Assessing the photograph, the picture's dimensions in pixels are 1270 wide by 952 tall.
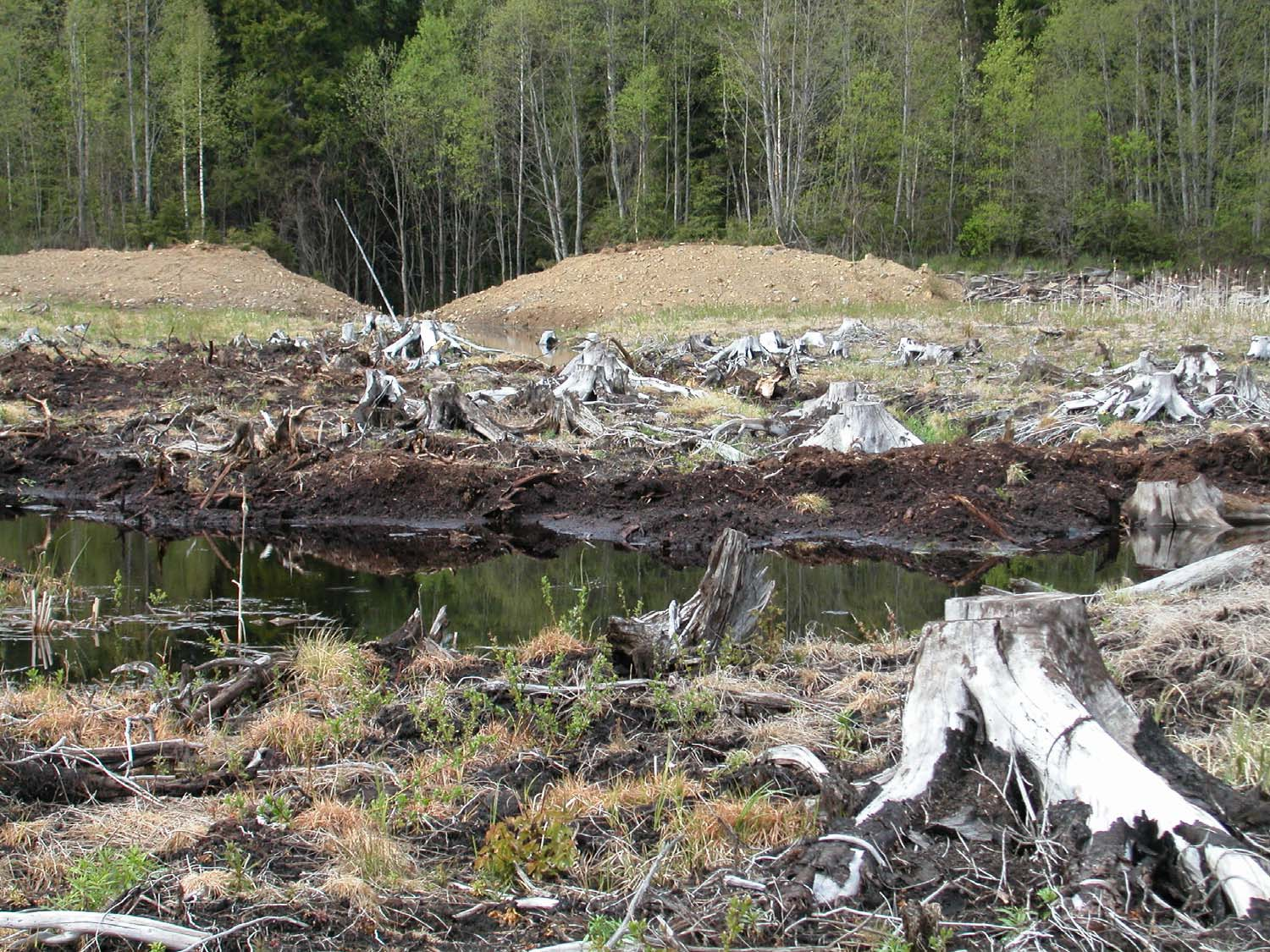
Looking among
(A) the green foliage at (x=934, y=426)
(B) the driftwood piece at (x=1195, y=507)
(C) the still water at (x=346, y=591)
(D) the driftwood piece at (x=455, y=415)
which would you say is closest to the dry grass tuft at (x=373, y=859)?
(C) the still water at (x=346, y=591)

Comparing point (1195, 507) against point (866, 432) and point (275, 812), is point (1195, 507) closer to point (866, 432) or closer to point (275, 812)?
point (866, 432)

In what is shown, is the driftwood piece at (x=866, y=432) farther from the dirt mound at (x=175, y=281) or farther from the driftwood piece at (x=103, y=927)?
the dirt mound at (x=175, y=281)

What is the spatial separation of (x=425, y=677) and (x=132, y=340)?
1980 cm

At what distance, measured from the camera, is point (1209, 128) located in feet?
150

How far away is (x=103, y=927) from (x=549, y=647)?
3473mm

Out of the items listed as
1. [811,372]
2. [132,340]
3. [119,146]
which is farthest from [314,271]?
[811,372]

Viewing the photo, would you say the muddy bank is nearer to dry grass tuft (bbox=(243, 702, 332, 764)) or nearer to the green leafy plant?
dry grass tuft (bbox=(243, 702, 332, 764))

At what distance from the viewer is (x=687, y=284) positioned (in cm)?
3753

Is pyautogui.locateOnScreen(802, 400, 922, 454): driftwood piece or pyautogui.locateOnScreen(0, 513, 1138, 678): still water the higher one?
pyautogui.locateOnScreen(802, 400, 922, 454): driftwood piece

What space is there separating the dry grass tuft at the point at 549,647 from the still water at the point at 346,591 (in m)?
0.37

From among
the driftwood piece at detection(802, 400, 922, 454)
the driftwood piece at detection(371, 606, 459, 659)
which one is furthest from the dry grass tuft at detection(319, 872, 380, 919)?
the driftwood piece at detection(802, 400, 922, 454)

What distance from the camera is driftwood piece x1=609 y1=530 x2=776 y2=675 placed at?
618 centimetres

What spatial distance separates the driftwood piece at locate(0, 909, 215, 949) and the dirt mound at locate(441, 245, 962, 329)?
29.9m

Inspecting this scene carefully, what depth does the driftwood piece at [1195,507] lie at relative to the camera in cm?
1064
